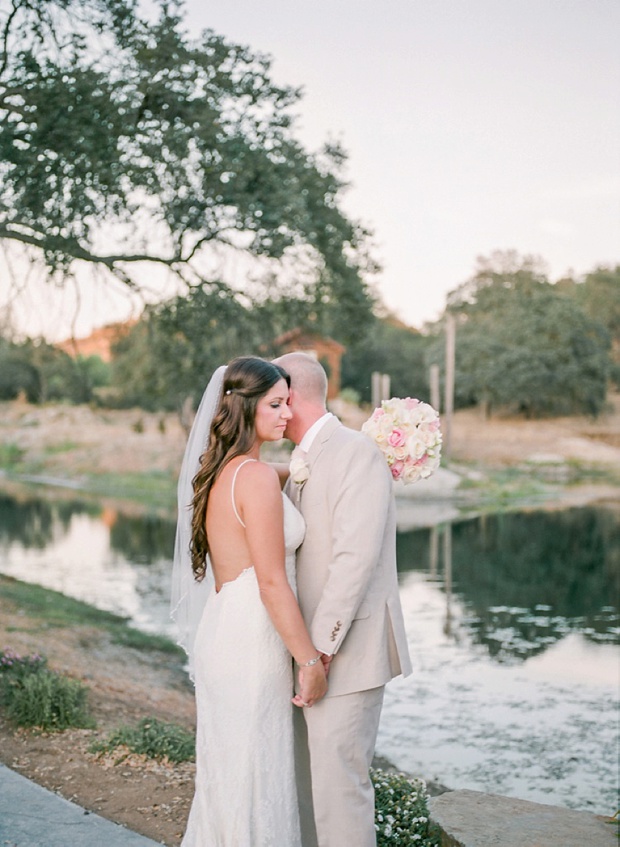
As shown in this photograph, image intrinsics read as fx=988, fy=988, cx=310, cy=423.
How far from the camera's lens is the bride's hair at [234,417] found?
3654mm

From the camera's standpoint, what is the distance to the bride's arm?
352 centimetres

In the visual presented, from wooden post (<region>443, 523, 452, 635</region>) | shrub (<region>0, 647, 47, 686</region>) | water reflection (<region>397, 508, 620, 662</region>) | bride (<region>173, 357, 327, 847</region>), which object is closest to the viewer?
bride (<region>173, 357, 327, 847</region>)

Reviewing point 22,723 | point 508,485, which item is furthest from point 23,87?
point 508,485

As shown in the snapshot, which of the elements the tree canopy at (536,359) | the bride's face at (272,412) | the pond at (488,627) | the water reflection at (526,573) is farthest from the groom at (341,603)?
the tree canopy at (536,359)

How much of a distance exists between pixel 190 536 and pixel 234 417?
Answer: 0.79 m

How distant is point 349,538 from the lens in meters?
3.50

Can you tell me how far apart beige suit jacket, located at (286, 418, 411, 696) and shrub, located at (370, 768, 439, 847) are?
3.04ft

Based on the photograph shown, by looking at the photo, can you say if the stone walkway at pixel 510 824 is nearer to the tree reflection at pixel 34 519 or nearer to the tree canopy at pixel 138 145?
the tree canopy at pixel 138 145

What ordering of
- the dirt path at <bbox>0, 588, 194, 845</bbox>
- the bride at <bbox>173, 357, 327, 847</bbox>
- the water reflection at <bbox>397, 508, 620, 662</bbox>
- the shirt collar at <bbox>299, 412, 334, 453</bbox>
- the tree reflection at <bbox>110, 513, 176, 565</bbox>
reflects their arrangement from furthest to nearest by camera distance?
the tree reflection at <bbox>110, 513, 176, 565</bbox> < the water reflection at <bbox>397, 508, 620, 662</bbox> < the dirt path at <bbox>0, 588, 194, 845</bbox> < the shirt collar at <bbox>299, 412, 334, 453</bbox> < the bride at <bbox>173, 357, 327, 847</bbox>

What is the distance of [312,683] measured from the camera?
354 centimetres

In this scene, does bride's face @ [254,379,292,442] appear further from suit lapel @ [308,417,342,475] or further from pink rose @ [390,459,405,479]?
pink rose @ [390,459,405,479]

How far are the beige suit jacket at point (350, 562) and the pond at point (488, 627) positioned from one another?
403cm

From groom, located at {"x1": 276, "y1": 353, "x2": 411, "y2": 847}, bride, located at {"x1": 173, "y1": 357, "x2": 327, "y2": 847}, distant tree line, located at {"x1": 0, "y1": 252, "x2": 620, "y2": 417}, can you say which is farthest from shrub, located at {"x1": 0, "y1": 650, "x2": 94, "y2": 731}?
distant tree line, located at {"x1": 0, "y1": 252, "x2": 620, "y2": 417}

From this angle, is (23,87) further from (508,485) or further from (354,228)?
(508,485)
